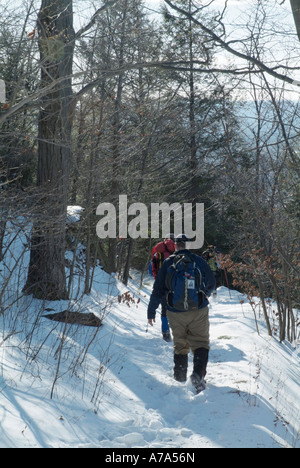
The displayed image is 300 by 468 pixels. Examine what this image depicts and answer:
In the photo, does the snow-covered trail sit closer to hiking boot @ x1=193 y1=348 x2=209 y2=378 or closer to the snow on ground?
the snow on ground

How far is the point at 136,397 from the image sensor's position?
5.05 metres

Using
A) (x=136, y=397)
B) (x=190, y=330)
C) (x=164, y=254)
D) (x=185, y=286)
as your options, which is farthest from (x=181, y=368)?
(x=164, y=254)

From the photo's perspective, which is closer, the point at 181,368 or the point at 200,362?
the point at 200,362

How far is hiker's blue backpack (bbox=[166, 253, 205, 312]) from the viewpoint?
5.39 meters

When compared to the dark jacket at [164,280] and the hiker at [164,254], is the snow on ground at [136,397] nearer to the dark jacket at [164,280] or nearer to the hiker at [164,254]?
the hiker at [164,254]

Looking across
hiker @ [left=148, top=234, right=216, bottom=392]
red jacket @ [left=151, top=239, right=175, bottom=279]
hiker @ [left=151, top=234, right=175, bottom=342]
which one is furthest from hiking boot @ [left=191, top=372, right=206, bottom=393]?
red jacket @ [left=151, top=239, right=175, bottom=279]

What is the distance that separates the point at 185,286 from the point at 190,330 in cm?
55

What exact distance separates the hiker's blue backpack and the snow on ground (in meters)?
0.84

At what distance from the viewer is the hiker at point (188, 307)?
17.7ft

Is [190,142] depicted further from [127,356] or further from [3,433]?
[3,433]

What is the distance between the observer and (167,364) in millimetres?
6449

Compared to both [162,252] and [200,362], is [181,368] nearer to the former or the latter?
[200,362]
